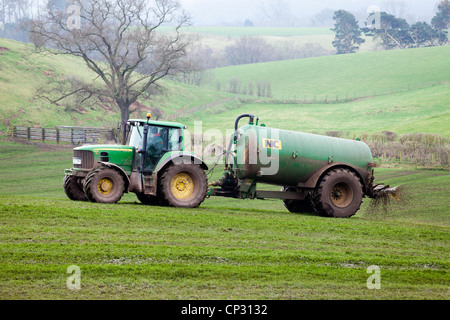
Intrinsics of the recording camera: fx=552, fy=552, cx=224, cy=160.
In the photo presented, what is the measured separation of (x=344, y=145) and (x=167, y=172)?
19.6ft

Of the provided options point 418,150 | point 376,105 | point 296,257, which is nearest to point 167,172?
point 296,257

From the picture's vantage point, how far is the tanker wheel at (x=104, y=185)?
16.1 m

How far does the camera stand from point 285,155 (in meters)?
17.4

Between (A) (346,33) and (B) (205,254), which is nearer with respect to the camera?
(B) (205,254)

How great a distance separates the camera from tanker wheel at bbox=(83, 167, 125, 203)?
1614cm

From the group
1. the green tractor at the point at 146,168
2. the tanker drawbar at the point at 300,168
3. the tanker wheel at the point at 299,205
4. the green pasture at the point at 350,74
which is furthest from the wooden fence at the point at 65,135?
the green pasture at the point at 350,74

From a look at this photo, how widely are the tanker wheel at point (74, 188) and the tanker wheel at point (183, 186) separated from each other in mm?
2750

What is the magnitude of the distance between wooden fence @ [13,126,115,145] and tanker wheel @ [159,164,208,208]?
3209 centimetres

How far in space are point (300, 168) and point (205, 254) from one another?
741 cm

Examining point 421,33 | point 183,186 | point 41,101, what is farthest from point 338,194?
point 421,33

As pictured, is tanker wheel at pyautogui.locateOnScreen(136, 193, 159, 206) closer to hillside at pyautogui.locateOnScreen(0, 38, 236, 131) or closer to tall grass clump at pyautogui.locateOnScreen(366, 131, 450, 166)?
tall grass clump at pyautogui.locateOnScreen(366, 131, 450, 166)

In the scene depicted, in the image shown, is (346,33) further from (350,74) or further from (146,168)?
(146,168)
